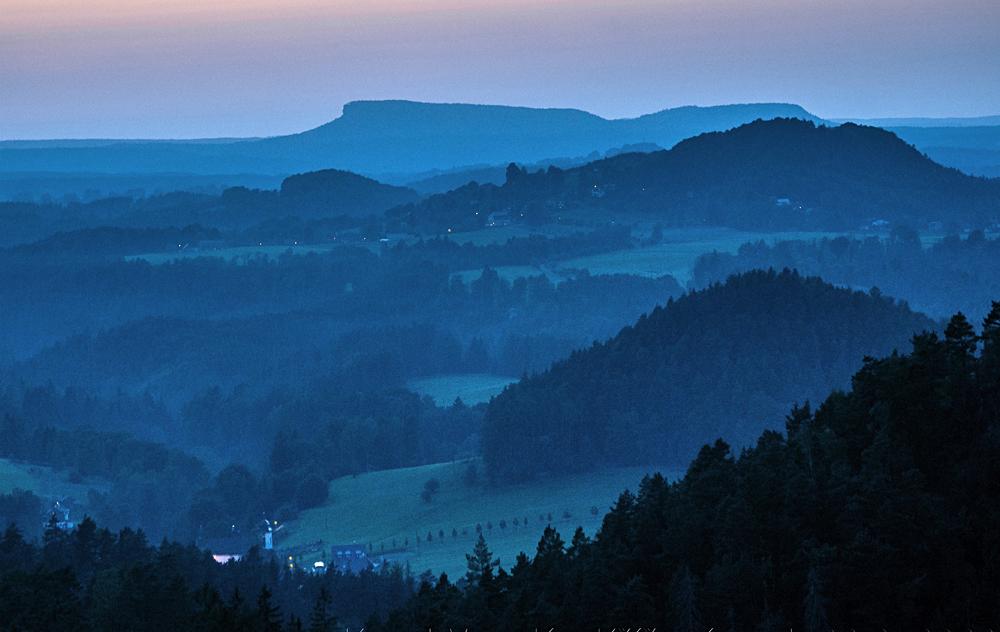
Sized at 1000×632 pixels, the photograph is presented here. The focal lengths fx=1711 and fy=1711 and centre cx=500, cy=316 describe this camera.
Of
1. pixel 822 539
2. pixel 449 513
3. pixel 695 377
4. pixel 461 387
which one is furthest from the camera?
pixel 461 387

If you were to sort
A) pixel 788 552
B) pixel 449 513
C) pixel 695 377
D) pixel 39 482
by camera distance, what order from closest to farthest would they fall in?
pixel 788 552
pixel 449 513
pixel 695 377
pixel 39 482

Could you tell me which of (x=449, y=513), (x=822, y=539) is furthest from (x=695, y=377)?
(x=822, y=539)

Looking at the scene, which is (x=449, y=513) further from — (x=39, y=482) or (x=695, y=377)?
(x=39, y=482)

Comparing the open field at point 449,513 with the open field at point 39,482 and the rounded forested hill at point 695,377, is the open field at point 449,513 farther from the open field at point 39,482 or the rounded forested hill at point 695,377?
the open field at point 39,482

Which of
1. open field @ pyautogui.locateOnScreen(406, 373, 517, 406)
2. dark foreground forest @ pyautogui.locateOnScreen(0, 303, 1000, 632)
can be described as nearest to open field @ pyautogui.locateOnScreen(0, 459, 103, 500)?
open field @ pyautogui.locateOnScreen(406, 373, 517, 406)

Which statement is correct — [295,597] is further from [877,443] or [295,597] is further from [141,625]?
[877,443]

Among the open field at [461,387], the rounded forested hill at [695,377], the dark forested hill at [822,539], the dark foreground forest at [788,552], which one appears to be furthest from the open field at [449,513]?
the open field at [461,387]

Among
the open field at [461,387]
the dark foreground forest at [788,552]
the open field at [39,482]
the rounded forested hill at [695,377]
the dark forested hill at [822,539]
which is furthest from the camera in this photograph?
the open field at [461,387]
